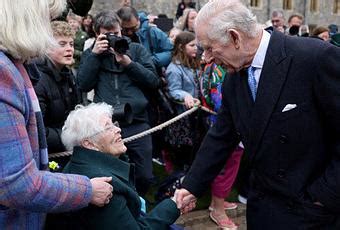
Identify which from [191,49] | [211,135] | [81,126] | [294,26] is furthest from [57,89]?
[294,26]

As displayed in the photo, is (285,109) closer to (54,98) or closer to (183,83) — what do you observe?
(54,98)

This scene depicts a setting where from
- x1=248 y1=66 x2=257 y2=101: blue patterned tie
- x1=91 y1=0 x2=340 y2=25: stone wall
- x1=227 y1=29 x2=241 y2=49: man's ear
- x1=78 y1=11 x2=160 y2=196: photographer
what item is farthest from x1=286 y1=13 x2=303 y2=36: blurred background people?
x1=91 y1=0 x2=340 y2=25: stone wall

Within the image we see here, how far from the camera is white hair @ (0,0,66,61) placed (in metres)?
1.64

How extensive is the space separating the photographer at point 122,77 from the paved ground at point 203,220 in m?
0.57

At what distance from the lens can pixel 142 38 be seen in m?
5.26

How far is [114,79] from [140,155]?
2.29 feet

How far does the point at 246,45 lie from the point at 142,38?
10.5ft

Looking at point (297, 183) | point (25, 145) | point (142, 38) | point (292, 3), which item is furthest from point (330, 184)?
point (292, 3)

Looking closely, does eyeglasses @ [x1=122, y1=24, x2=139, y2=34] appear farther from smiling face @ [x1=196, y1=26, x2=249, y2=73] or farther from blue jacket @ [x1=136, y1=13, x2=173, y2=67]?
smiling face @ [x1=196, y1=26, x2=249, y2=73]

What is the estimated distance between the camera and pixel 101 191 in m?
1.94

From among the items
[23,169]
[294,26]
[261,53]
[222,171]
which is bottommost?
[222,171]

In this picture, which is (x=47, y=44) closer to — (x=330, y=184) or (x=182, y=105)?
(x=330, y=184)

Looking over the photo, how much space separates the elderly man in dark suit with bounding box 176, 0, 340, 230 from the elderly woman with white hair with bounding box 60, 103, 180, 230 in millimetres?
596

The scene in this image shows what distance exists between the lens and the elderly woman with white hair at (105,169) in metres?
2.14
